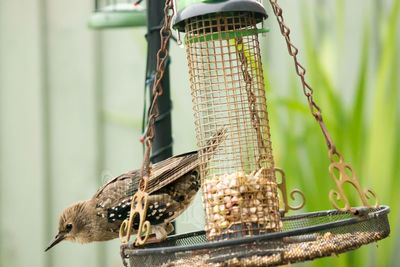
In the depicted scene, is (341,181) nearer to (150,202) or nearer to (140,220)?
(140,220)

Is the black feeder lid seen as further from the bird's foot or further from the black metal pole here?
the bird's foot

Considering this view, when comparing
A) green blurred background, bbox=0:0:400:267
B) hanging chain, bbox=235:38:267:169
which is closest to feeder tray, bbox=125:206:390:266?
hanging chain, bbox=235:38:267:169

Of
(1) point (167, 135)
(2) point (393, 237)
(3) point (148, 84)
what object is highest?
(3) point (148, 84)

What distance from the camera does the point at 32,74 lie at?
412 cm

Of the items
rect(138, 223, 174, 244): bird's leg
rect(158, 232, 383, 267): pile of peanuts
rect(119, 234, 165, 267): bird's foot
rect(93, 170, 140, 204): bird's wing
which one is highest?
rect(93, 170, 140, 204): bird's wing

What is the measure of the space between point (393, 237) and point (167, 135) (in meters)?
1.80

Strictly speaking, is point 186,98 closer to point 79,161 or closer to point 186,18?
point 79,161

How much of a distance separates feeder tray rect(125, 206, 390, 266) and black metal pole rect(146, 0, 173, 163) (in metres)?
0.61

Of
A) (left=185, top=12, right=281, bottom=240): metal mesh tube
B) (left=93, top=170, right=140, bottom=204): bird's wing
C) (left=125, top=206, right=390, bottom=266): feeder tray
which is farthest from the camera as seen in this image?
(left=93, top=170, right=140, bottom=204): bird's wing

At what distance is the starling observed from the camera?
229cm

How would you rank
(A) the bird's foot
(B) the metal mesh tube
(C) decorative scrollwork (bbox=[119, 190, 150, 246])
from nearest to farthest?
(C) decorative scrollwork (bbox=[119, 190, 150, 246])
(A) the bird's foot
(B) the metal mesh tube

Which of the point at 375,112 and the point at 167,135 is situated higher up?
the point at 375,112

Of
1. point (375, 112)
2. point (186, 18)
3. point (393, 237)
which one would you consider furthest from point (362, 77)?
point (186, 18)

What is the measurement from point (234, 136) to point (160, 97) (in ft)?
1.07
